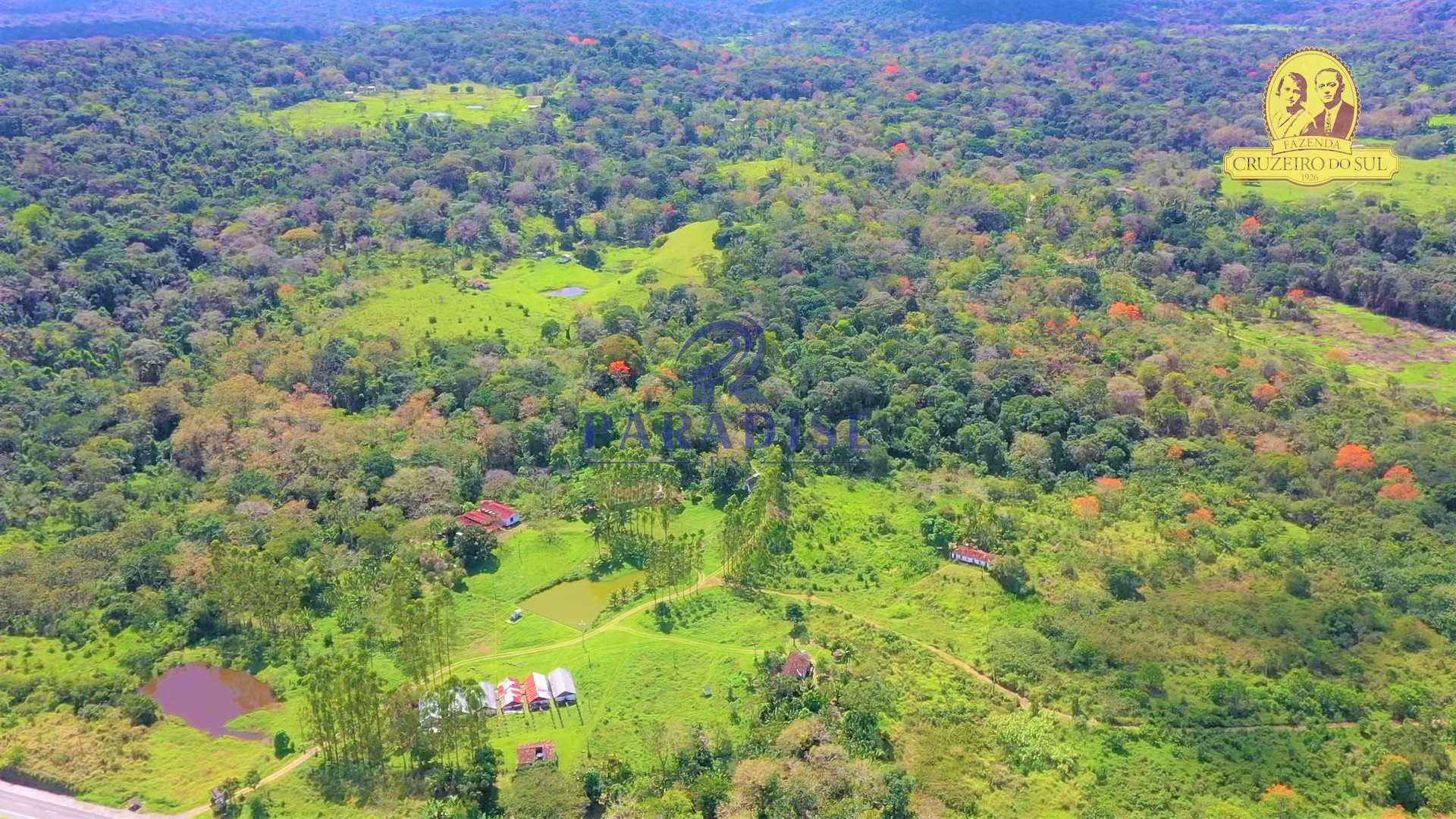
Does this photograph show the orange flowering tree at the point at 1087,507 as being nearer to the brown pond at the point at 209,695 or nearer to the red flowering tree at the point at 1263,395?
the red flowering tree at the point at 1263,395

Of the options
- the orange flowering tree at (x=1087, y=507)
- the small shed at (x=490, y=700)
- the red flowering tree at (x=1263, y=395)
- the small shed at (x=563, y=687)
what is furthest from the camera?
the red flowering tree at (x=1263, y=395)

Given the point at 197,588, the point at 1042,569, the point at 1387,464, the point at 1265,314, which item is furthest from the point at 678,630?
the point at 1265,314

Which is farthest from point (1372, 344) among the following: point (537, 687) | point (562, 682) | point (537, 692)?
point (537, 692)

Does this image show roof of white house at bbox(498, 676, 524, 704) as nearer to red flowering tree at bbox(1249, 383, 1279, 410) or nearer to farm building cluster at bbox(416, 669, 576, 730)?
farm building cluster at bbox(416, 669, 576, 730)

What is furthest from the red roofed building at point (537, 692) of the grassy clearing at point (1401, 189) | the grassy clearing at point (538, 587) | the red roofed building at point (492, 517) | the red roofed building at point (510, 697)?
the grassy clearing at point (1401, 189)

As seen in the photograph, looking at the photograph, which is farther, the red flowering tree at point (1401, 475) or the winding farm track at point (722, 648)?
the red flowering tree at point (1401, 475)

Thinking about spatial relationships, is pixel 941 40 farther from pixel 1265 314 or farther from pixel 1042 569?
pixel 1042 569
